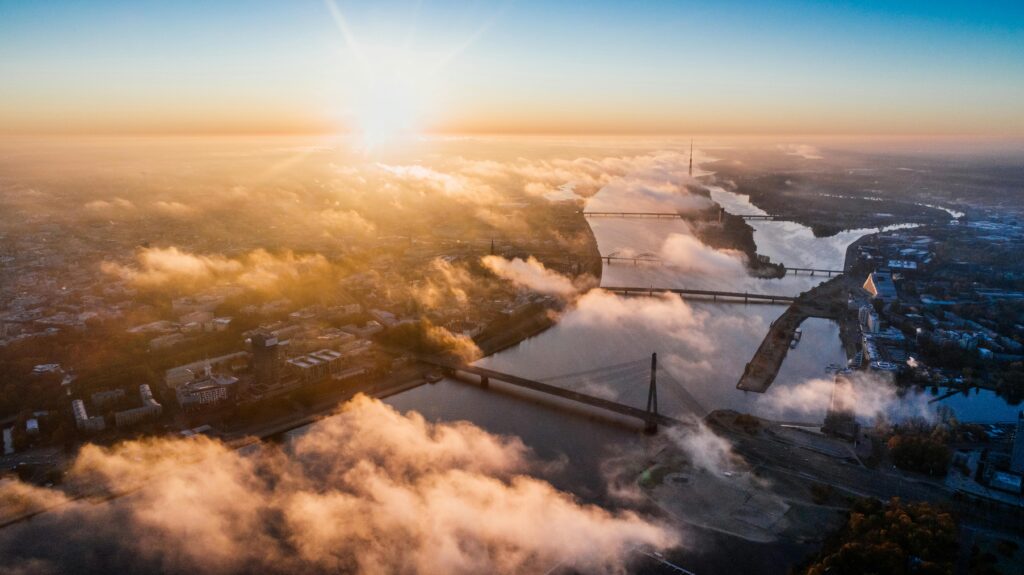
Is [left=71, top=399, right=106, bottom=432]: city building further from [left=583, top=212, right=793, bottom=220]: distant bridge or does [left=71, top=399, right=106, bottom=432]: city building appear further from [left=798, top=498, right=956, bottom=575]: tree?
[left=583, top=212, right=793, bottom=220]: distant bridge

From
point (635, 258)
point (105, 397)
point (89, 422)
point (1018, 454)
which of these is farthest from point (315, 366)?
Result: point (635, 258)

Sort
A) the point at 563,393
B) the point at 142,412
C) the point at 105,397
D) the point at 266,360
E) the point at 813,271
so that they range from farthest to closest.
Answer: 1. the point at 813,271
2. the point at 266,360
3. the point at 563,393
4. the point at 105,397
5. the point at 142,412

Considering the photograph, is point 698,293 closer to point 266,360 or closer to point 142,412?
point 266,360

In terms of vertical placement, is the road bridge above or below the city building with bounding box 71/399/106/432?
below

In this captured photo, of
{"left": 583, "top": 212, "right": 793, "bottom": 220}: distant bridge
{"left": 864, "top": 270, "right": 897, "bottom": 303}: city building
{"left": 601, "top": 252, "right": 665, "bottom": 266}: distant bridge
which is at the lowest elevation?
{"left": 583, "top": 212, "right": 793, "bottom": 220}: distant bridge

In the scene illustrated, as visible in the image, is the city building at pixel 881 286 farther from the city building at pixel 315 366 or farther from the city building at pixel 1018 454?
the city building at pixel 315 366

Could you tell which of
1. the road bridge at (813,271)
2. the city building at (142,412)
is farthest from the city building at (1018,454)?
the road bridge at (813,271)

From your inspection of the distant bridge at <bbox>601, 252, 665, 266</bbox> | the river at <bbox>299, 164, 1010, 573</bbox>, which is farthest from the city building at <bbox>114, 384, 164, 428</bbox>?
the distant bridge at <bbox>601, 252, 665, 266</bbox>
